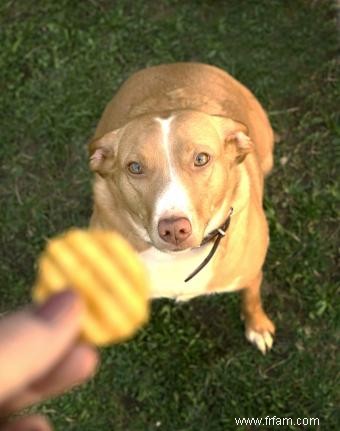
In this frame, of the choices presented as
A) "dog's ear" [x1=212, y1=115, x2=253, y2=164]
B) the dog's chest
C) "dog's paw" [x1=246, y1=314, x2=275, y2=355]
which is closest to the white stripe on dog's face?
"dog's ear" [x1=212, y1=115, x2=253, y2=164]

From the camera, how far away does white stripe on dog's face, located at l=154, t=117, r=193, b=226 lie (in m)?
2.93

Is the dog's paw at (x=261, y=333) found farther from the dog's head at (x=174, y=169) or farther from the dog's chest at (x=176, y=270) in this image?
the dog's head at (x=174, y=169)

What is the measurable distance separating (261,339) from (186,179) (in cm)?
169

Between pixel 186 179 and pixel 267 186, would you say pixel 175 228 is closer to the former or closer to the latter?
pixel 186 179

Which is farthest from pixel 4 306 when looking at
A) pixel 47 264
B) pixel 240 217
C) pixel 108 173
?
pixel 47 264

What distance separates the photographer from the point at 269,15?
518cm

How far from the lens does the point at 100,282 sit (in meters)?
1.92

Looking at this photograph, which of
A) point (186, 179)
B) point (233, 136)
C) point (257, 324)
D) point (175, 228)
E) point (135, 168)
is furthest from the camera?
point (257, 324)

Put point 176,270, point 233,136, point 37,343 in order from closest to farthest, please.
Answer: point 37,343
point 233,136
point 176,270

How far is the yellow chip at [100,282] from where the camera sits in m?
1.88

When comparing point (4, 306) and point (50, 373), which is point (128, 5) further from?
point (50, 373)

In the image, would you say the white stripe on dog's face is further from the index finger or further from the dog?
the index finger

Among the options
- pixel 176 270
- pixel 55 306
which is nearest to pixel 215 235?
pixel 176 270

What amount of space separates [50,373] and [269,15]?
4.10m
